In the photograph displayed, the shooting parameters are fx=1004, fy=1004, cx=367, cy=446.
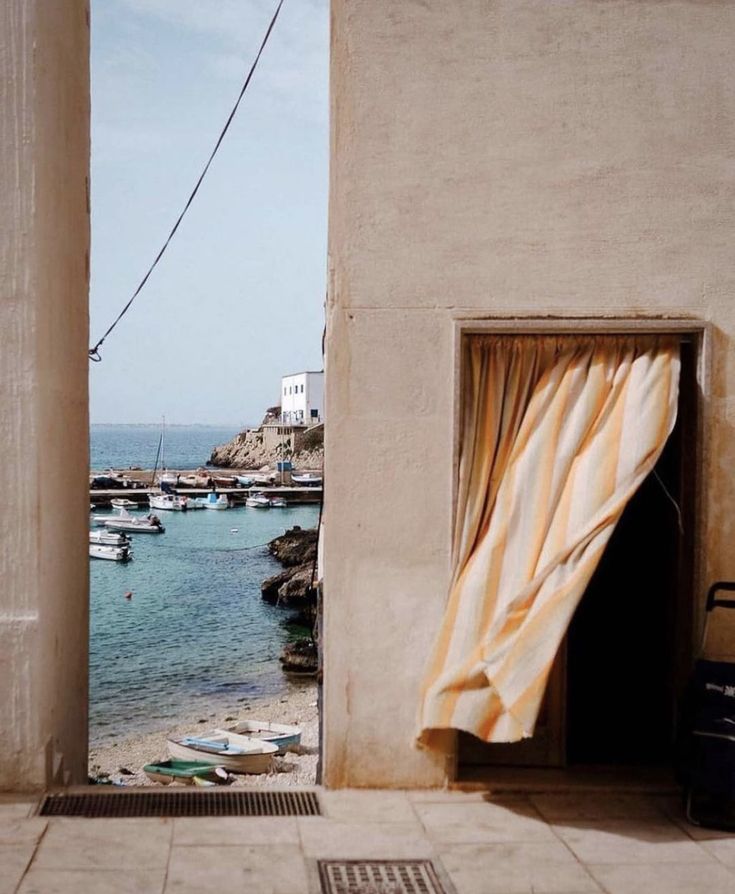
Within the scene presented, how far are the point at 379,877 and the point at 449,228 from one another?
3.52 meters

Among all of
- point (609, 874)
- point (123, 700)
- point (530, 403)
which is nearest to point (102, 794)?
point (609, 874)

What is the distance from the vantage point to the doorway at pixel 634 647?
6.18 m

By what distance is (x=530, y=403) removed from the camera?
5.92 m

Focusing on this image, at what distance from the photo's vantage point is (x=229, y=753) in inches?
Result: 683

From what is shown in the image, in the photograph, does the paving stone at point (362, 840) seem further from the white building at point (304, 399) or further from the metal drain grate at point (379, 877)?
the white building at point (304, 399)

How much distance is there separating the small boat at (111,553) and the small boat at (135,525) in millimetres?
8264

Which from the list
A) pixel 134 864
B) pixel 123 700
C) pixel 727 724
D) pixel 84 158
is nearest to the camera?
pixel 134 864

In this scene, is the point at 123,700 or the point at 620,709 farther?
the point at 123,700

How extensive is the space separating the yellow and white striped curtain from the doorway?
521 millimetres

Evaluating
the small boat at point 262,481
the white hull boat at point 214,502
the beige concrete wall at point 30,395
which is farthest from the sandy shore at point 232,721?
the small boat at point 262,481

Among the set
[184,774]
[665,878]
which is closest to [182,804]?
[665,878]

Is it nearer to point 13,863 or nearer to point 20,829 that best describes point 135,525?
point 20,829

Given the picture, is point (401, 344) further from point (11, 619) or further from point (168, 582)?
point (168, 582)

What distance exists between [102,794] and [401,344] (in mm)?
3095
